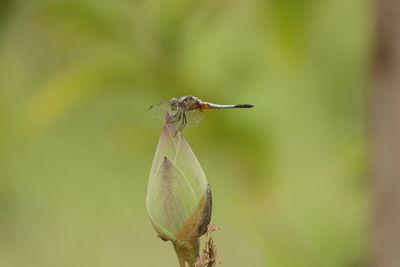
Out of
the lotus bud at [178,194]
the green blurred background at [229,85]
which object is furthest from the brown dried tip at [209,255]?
the green blurred background at [229,85]

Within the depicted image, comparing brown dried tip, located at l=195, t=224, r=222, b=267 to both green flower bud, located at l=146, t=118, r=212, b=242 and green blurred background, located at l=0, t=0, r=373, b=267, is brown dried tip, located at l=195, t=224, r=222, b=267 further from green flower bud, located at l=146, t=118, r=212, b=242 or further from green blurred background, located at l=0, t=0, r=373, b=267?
green blurred background, located at l=0, t=0, r=373, b=267

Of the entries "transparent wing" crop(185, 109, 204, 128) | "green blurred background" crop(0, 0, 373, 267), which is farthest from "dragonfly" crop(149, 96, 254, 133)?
"green blurred background" crop(0, 0, 373, 267)

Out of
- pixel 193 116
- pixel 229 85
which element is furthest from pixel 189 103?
pixel 229 85

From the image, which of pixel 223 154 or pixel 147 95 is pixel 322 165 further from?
pixel 147 95

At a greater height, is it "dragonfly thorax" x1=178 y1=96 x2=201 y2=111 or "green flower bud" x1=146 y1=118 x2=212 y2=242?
"dragonfly thorax" x1=178 y1=96 x2=201 y2=111

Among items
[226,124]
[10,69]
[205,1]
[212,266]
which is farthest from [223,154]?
[212,266]

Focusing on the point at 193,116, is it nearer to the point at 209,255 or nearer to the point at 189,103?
the point at 189,103

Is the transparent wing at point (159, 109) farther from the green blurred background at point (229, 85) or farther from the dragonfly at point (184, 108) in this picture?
the green blurred background at point (229, 85)

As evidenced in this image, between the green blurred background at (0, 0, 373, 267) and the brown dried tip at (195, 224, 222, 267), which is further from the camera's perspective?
the green blurred background at (0, 0, 373, 267)
